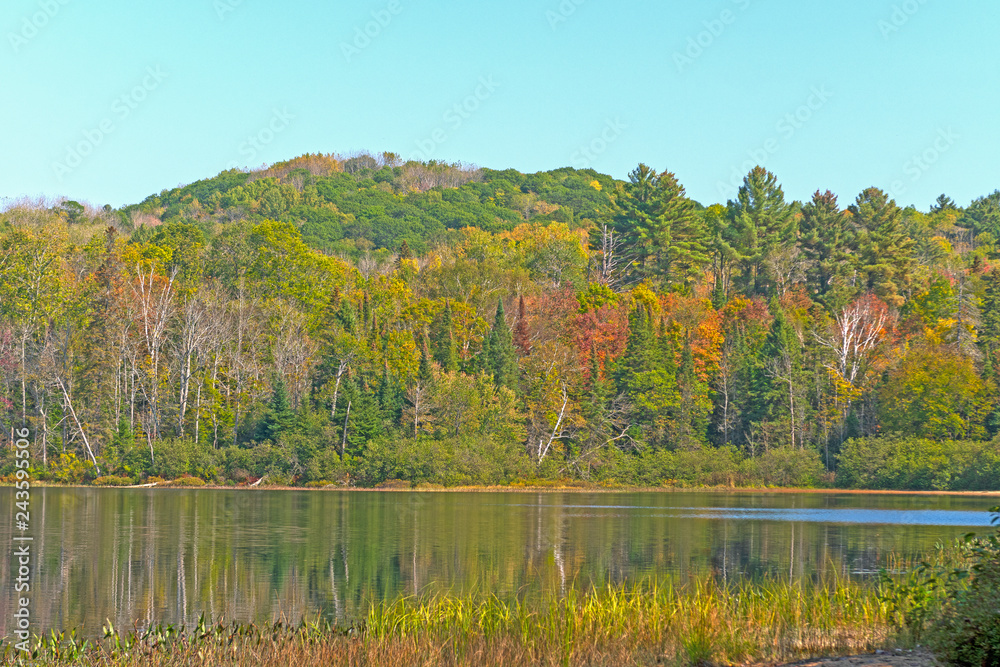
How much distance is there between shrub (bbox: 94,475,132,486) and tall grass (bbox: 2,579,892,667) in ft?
200

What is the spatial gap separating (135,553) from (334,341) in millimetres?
51349

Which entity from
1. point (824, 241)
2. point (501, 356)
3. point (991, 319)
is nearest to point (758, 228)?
point (824, 241)

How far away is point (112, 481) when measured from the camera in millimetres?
75062

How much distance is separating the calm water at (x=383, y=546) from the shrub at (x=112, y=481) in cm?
1341

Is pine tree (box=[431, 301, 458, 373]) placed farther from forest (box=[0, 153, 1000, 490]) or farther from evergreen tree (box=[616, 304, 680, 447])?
evergreen tree (box=[616, 304, 680, 447])

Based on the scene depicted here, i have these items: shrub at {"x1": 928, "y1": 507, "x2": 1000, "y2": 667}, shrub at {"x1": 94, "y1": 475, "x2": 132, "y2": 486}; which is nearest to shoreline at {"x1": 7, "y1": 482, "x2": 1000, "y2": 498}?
shrub at {"x1": 94, "y1": 475, "x2": 132, "y2": 486}

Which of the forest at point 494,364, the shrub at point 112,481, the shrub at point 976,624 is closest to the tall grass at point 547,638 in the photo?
the shrub at point 976,624

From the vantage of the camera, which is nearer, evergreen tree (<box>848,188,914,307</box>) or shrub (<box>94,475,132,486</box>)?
shrub (<box>94,475,132,486</box>)

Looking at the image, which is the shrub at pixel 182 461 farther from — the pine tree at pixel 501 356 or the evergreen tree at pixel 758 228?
the evergreen tree at pixel 758 228

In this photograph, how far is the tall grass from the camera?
47.2 ft

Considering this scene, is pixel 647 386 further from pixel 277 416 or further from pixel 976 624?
pixel 976 624

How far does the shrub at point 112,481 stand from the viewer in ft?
244

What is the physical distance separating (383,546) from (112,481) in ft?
150

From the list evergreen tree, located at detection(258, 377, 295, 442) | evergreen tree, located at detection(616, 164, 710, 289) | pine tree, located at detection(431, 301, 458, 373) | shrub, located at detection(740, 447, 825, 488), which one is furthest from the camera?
evergreen tree, located at detection(616, 164, 710, 289)
